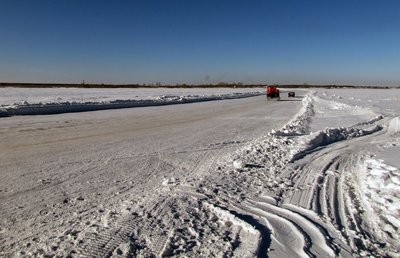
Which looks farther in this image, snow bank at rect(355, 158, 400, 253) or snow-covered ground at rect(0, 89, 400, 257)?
snow bank at rect(355, 158, 400, 253)

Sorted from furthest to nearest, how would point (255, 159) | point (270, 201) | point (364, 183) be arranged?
point (255, 159)
point (364, 183)
point (270, 201)

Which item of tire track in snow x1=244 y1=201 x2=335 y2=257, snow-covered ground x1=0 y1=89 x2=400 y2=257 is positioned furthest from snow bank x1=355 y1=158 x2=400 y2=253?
tire track in snow x1=244 y1=201 x2=335 y2=257

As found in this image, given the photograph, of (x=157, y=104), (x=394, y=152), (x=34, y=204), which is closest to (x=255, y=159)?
(x=394, y=152)

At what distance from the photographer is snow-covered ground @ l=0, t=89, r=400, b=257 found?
141 inches

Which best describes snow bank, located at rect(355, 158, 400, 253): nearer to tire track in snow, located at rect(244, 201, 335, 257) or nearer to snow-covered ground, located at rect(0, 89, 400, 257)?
snow-covered ground, located at rect(0, 89, 400, 257)

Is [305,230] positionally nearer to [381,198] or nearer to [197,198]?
[197,198]

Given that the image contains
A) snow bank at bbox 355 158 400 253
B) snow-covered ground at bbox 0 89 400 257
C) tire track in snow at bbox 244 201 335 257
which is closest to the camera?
tire track in snow at bbox 244 201 335 257

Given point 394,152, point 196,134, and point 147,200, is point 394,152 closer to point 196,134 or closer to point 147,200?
point 196,134

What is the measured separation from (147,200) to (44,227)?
1.39 m

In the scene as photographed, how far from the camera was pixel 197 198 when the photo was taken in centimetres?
498

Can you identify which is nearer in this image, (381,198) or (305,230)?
(305,230)

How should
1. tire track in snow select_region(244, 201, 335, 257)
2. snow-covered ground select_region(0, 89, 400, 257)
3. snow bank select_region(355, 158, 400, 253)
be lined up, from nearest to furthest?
tire track in snow select_region(244, 201, 335, 257) → snow-covered ground select_region(0, 89, 400, 257) → snow bank select_region(355, 158, 400, 253)

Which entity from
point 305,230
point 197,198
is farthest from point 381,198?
point 197,198

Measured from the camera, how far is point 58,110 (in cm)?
1903
